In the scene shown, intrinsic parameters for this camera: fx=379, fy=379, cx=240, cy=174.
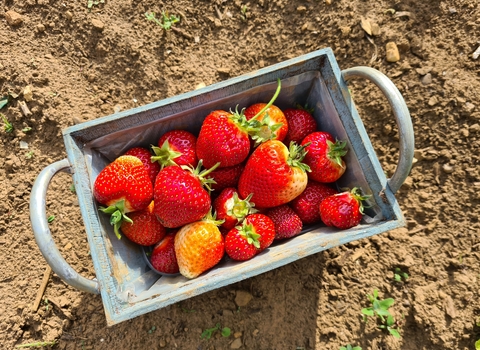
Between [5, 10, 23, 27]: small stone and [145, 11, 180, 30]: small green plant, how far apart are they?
738mm

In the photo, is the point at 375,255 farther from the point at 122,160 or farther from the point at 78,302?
the point at 78,302

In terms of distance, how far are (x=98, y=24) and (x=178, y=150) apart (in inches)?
42.9

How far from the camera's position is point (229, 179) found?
168cm

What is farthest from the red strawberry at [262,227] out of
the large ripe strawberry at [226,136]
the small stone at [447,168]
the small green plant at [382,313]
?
the small stone at [447,168]

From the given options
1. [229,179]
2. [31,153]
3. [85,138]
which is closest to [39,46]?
[31,153]

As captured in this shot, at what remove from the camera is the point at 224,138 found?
1.50 m

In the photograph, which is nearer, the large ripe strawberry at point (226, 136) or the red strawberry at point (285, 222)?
the large ripe strawberry at point (226, 136)

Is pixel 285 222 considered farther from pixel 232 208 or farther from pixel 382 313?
pixel 382 313

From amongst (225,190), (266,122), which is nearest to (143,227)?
(225,190)

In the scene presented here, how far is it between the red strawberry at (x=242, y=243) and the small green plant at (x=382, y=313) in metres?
0.78

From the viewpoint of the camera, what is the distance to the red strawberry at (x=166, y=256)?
163cm

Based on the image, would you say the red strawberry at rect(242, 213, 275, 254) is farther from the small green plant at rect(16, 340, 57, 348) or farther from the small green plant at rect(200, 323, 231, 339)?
the small green plant at rect(16, 340, 57, 348)

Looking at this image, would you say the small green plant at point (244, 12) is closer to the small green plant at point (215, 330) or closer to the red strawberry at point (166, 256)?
the red strawberry at point (166, 256)

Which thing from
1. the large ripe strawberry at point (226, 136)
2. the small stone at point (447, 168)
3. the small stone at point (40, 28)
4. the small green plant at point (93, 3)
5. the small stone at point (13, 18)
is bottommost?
the small stone at point (447, 168)
